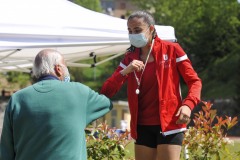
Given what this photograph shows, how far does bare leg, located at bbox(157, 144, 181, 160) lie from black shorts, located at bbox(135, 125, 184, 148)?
0.03m

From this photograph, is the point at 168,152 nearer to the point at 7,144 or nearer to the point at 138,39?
the point at 138,39

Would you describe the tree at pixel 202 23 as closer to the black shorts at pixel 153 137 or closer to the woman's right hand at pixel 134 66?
the black shorts at pixel 153 137

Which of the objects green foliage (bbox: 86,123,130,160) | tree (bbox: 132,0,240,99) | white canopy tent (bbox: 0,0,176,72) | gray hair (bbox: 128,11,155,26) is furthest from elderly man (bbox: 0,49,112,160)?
tree (bbox: 132,0,240,99)

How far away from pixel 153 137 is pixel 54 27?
3038 mm

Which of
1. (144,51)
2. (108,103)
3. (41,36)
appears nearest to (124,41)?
(41,36)

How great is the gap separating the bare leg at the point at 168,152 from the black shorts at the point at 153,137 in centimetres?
3

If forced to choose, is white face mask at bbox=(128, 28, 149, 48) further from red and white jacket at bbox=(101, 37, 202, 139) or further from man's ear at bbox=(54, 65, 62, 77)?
man's ear at bbox=(54, 65, 62, 77)

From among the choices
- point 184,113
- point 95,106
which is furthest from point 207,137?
point 95,106

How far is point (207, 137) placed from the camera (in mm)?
7086

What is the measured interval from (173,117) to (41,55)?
1465 mm

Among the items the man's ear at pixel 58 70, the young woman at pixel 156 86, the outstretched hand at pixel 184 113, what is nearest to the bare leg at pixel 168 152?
the young woman at pixel 156 86

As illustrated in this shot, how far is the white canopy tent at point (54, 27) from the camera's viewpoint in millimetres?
7305

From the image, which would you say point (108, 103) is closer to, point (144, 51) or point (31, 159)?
point (31, 159)

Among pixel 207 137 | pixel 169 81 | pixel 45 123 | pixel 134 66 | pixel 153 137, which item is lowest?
pixel 207 137
